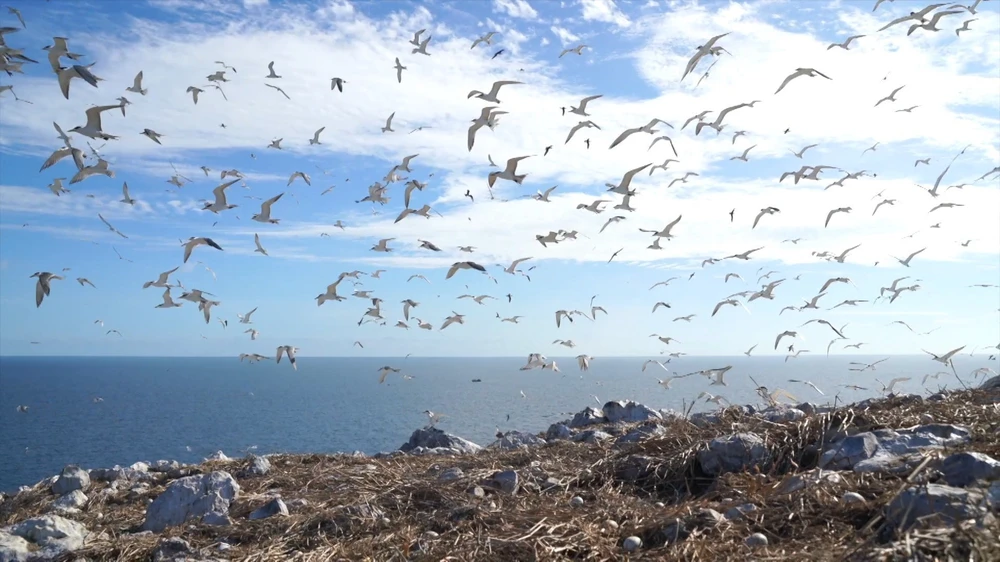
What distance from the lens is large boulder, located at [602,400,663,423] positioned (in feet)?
40.5

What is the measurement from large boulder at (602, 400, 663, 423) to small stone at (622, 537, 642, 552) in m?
8.27

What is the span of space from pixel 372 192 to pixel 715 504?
10.7 metres

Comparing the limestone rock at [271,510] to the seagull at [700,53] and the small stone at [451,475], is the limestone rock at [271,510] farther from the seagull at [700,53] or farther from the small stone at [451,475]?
the seagull at [700,53]

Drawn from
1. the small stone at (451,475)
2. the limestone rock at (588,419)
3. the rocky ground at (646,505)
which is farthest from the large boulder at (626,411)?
the small stone at (451,475)

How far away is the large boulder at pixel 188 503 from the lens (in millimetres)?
6145

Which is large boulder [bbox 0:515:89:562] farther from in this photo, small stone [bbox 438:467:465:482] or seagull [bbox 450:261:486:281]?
seagull [bbox 450:261:486:281]

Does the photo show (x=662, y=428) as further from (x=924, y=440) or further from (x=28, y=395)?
(x=28, y=395)

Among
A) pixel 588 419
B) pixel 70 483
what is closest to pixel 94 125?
pixel 70 483

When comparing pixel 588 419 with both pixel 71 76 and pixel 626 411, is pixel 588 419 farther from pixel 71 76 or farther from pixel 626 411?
pixel 71 76

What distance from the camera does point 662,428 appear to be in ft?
23.8

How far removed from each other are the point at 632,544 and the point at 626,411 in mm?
9055

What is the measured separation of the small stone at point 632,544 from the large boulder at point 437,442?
23.9 ft

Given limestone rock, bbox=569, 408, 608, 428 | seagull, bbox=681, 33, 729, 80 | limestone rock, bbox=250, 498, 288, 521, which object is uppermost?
seagull, bbox=681, 33, 729, 80

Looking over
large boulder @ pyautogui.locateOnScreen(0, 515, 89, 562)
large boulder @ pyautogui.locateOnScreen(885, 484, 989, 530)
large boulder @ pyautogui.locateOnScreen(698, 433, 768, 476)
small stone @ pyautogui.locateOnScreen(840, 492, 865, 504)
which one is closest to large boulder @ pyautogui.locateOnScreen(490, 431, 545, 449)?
large boulder @ pyautogui.locateOnScreen(698, 433, 768, 476)
